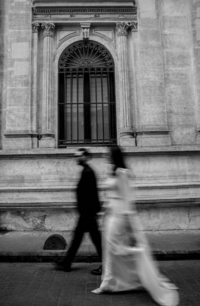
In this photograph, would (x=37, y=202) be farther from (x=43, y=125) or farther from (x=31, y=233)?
(x=43, y=125)

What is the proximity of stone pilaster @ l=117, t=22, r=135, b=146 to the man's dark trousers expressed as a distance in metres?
3.94

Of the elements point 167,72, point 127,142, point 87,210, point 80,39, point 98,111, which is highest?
point 80,39

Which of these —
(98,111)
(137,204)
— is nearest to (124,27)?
(98,111)

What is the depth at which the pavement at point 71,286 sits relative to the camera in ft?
12.4

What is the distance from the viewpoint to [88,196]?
477 centimetres

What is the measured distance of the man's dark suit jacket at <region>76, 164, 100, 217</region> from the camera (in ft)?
15.6

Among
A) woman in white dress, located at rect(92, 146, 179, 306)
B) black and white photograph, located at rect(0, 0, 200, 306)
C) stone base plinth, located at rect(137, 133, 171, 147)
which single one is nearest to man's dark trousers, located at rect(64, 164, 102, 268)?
woman in white dress, located at rect(92, 146, 179, 306)

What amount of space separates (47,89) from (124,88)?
2.50 m

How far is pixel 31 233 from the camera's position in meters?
7.56

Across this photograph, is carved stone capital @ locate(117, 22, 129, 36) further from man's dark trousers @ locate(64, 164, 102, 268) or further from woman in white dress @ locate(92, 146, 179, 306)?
woman in white dress @ locate(92, 146, 179, 306)

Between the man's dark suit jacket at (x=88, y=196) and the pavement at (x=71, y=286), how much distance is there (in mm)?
1121

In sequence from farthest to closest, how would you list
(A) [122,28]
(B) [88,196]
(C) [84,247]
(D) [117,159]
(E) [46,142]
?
(A) [122,28], (E) [46,142], (C) [84,247], (B) [88,196], (D) [117,159]

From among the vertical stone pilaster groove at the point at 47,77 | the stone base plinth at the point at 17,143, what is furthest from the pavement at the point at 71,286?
the vertical stone pilaster groove at the point at 47,77

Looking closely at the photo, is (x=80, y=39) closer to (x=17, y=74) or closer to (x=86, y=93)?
(x=86, y=93)
